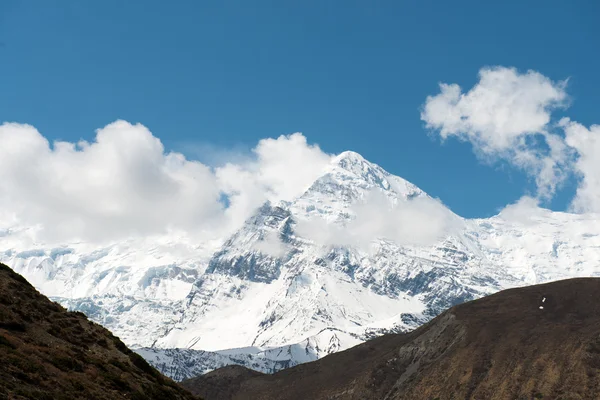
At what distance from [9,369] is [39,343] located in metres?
7.62

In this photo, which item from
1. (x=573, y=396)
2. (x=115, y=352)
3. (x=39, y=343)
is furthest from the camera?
(x=573, y=396)

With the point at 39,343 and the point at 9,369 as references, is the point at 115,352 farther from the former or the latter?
the point at 9,369

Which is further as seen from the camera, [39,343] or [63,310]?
[63,310]

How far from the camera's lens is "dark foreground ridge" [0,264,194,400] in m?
36.8

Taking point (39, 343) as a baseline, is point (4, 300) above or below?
above

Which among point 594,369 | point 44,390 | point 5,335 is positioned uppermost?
point 594,369

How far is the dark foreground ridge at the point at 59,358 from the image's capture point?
36.8m

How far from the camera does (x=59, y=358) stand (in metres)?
41.6

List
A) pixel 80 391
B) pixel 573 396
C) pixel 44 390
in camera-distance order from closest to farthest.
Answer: pixel 44 390, pixel 80 391, pixel 573 396

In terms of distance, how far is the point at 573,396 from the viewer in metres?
190

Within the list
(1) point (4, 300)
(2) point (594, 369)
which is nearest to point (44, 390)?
(1) point (4, 300)

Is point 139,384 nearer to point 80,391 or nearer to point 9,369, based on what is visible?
point 80,391

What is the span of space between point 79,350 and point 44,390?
10.2m

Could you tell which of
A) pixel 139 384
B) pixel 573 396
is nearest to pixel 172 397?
pixel 139 384
